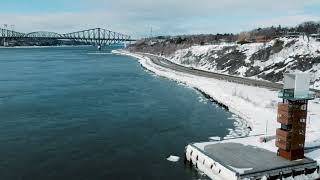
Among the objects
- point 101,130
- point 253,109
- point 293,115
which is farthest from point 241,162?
point 253,109

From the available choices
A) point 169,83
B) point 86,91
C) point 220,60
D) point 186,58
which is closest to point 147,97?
point 86,91

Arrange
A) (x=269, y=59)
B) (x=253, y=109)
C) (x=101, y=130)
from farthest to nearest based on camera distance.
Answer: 1. (x=269, y=59)
2. (x=253, y=109)
3. (x=101, y=130)

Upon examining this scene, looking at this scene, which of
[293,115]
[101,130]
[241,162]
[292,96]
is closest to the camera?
[241,162]

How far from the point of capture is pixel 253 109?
41094 mm

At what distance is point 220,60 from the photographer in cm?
8988

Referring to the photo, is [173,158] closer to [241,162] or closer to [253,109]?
[241,162]

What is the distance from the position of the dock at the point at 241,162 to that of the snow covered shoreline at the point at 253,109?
4.52ft

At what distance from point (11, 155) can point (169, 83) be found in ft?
143

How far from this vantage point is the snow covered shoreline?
28969mm

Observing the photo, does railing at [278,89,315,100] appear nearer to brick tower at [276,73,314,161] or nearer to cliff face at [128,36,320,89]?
brick tower at [276,73,314,161]

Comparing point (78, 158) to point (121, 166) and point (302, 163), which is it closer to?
point (121, 166)

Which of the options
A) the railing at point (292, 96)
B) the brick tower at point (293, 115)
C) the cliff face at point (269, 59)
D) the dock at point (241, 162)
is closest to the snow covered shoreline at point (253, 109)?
the dock at point (241, 162)

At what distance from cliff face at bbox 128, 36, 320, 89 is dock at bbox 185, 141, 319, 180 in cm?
3284

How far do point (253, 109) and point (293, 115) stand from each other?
55.9 feet
